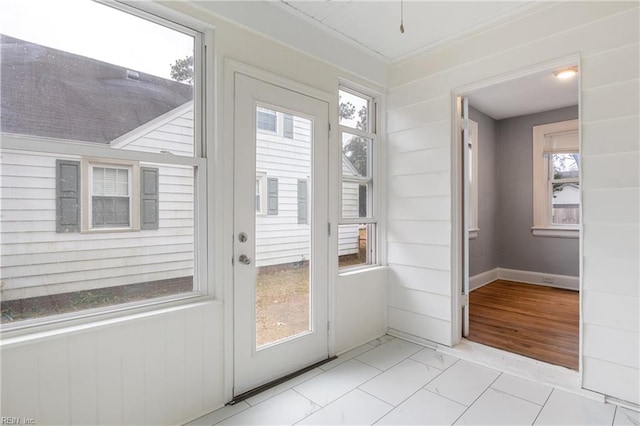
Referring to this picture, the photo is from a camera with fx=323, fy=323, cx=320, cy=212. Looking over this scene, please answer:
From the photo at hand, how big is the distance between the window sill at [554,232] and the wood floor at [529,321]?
77cm

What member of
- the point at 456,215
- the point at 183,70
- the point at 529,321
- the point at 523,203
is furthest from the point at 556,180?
the point at 183,70

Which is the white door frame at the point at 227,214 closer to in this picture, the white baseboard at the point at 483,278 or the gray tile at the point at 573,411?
the gray tile at the point at 573,411

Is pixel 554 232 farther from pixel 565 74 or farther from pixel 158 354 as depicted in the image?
pixel 158 354

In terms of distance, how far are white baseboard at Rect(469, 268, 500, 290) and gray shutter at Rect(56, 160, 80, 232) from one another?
461 centimetres

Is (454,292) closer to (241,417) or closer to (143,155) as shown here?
(241,417)

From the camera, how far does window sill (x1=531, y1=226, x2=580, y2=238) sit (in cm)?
459

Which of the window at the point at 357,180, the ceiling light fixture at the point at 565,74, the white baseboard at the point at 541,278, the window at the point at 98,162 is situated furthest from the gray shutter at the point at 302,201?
the white baseboard at the point at 541,278

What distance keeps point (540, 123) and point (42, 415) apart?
6.06m

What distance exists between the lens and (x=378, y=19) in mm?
2420

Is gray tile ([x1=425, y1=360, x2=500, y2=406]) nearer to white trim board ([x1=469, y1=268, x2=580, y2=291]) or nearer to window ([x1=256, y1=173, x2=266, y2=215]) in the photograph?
window ([x1=256, y1=173, x2=266, y2=215])

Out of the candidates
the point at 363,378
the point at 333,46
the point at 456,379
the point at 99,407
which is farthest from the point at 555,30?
the point at 99,407

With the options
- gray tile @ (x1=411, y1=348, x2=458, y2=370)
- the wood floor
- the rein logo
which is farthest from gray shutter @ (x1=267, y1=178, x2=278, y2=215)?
the wood floor

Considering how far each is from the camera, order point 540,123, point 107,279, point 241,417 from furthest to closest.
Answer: point 540,123, point 241,417, point 107,279

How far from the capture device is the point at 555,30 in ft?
7.24
